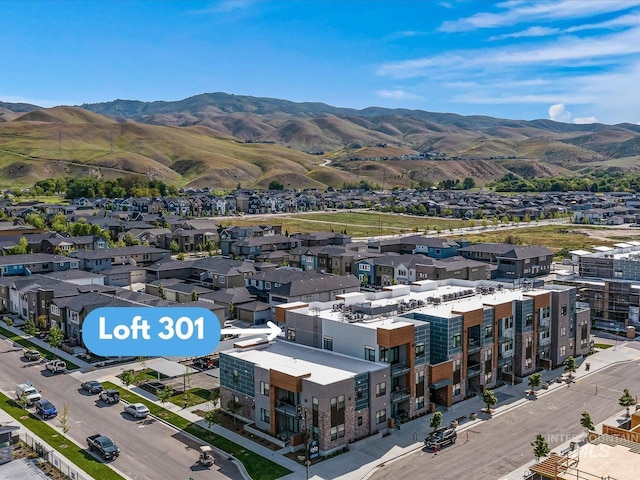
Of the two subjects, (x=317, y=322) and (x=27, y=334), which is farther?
(x=27, y=334)

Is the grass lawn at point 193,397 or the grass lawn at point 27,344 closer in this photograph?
the grass lawn at point 193,397

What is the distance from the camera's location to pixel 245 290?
69.8m

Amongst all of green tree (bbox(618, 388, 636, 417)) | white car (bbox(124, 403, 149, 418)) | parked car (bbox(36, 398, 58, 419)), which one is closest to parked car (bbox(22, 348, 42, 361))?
parked car (bbox(36, 398, 58, 419))

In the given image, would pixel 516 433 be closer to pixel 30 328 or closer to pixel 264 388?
pixel 264 388

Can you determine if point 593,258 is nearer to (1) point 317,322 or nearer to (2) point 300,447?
(1) point 317,322

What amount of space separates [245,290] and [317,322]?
89.6ft

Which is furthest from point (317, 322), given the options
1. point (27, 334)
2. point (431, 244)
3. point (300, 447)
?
point (431, 244)

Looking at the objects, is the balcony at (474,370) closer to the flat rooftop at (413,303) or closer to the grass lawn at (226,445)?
the flat rooftop at (413,303)

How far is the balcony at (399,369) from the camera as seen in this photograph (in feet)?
131

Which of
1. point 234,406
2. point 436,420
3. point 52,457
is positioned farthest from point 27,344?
point 436,420

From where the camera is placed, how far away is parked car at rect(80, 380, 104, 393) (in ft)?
147

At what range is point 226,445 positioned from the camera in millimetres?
36531

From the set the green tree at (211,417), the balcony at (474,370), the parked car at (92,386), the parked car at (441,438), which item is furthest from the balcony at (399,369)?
the parked car at (92,386)

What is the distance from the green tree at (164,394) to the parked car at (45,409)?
6642mm
